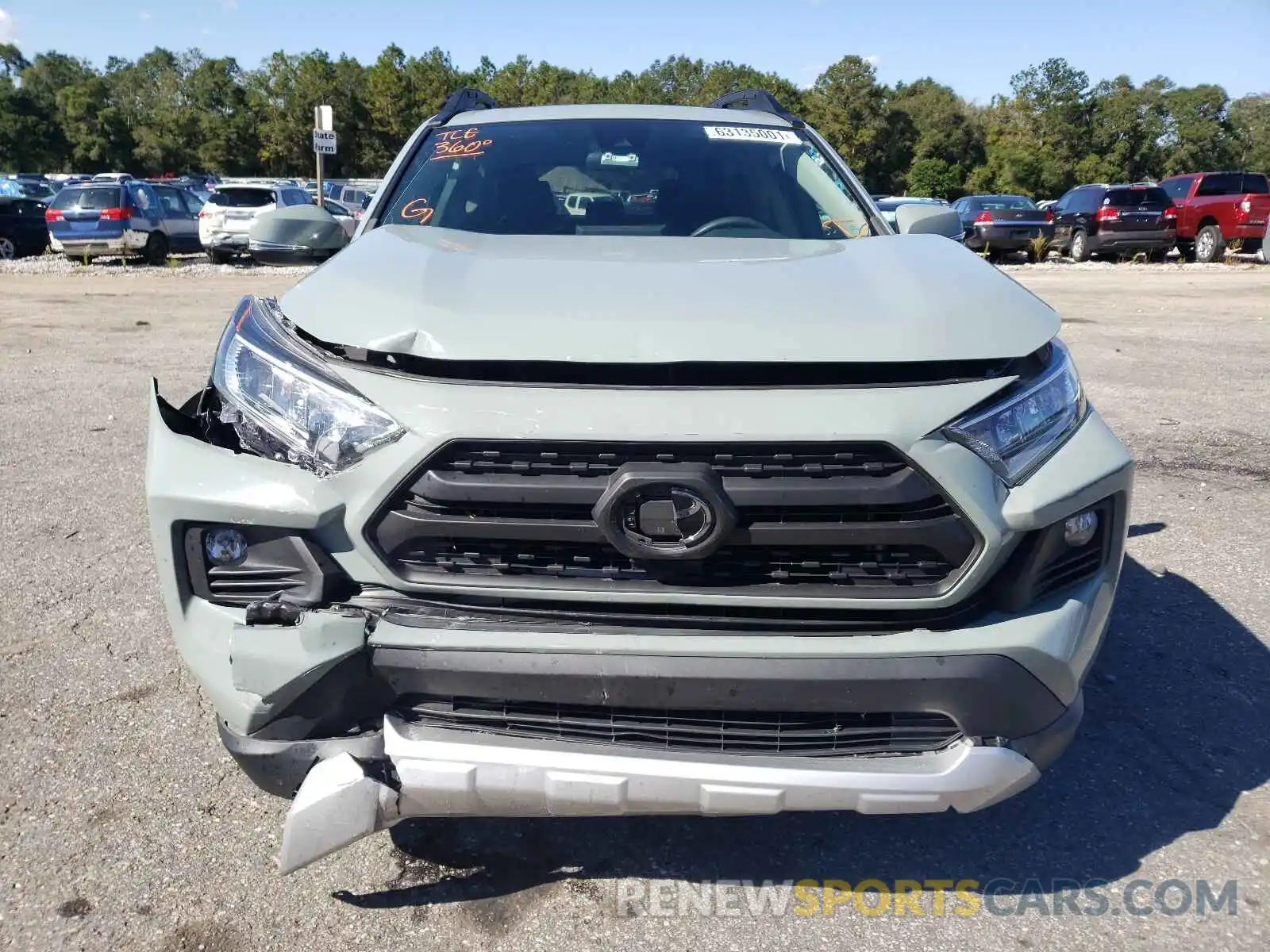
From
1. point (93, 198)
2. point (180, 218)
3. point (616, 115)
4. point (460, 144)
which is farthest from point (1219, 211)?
point (93, 198)

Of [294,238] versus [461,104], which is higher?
[461,104]

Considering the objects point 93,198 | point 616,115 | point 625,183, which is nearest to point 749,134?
point 616,115

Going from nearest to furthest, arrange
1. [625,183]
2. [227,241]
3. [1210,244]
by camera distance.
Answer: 1. [625,183]
2. [227,241]
3. [1210,244]

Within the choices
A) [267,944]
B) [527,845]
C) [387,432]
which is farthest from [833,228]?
[267,944]

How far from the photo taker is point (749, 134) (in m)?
3.87

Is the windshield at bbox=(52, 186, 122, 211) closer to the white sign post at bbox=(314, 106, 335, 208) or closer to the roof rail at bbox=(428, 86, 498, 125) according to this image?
the white sign post at bbox=(314, 106, 335, 208)

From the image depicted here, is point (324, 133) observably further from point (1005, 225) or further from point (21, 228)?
point (1005, 225)

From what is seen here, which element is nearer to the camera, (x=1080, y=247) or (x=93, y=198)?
(x=93, y=198)

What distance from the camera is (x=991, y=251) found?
2380 centimetres

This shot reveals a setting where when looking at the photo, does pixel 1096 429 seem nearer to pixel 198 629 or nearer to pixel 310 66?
pixel 198 629

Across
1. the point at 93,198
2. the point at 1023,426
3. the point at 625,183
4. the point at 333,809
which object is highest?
the point at 625,183

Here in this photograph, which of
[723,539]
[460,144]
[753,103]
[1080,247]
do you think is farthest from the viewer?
[1080,247]

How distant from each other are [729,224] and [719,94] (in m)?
48.2

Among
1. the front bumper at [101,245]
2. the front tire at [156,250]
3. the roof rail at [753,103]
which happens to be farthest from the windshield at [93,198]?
the roof rail at [753,103]
